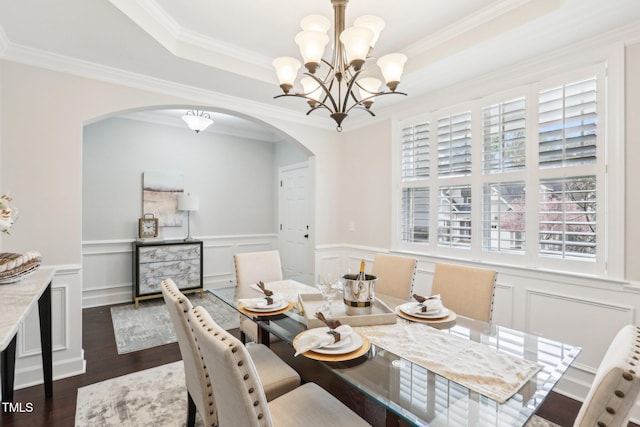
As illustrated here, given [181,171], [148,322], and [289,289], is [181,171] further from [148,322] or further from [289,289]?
[289,289]

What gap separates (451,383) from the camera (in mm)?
1141

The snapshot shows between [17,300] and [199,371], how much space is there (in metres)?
1.07

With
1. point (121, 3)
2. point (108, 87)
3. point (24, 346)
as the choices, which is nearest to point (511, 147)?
point (121, 3)

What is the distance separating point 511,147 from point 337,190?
7.19 feet

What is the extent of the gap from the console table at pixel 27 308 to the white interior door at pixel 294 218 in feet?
10.5

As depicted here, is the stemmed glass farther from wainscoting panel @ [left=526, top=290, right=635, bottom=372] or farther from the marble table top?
wainscoting panel @ [left=526, top=290, right=635, bottom=372]

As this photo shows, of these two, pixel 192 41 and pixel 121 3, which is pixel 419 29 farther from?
pixel 121 3

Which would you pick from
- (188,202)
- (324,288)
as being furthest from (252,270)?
(188,202)

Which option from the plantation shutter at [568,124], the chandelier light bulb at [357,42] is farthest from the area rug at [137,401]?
the plantation shutter at [568,124]

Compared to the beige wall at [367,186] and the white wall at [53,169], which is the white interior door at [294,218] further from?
the white wall at [53,169]

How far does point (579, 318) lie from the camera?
224 cm

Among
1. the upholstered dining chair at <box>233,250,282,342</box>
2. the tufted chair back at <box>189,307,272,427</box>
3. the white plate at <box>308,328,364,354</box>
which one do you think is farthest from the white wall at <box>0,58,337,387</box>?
the white plate at <box>308,328,364,354</box>

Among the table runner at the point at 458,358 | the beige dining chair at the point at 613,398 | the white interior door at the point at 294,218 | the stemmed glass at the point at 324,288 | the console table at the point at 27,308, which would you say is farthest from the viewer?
the white interior door at the point at 294,218

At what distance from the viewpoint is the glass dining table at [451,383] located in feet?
3.25
